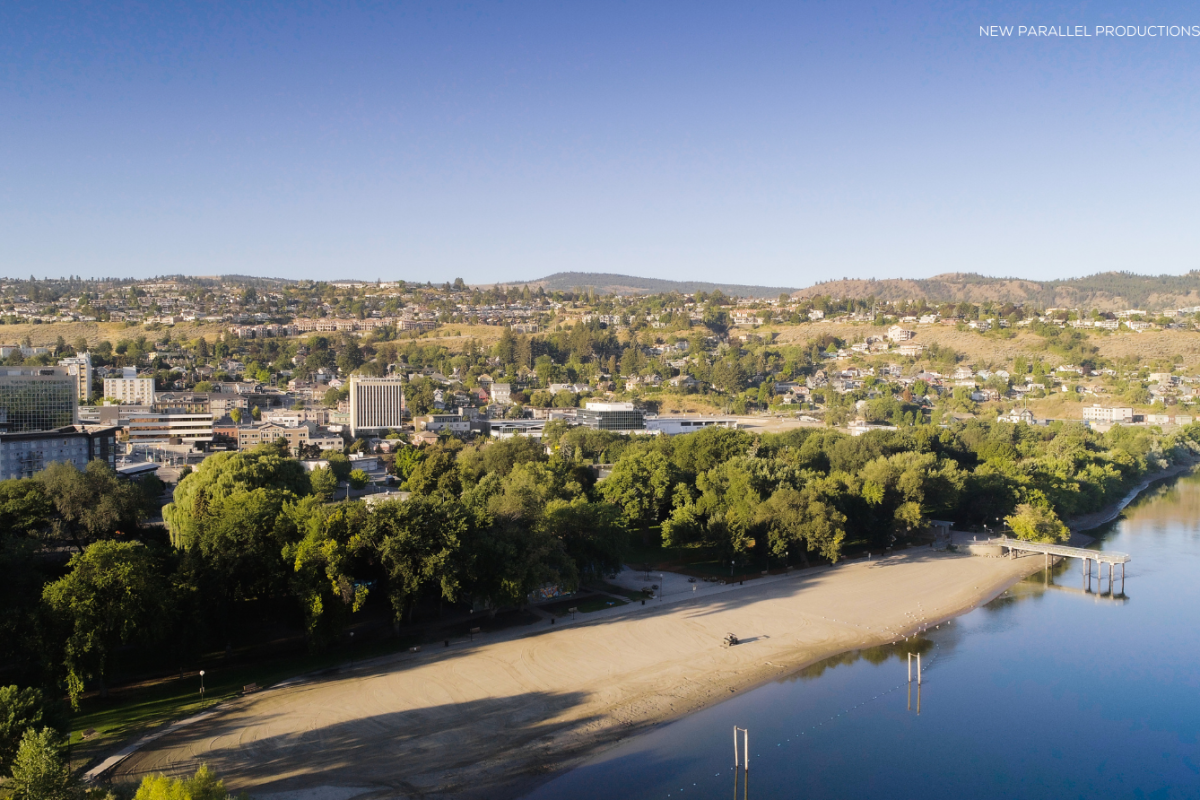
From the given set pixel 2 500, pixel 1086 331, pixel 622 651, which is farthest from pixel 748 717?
pixel 1086 331

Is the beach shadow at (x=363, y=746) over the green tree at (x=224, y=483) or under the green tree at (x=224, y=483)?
under

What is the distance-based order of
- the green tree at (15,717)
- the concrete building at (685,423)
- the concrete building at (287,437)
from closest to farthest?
1. the green tree at (15,717)
2. the concrete building at (287,437)
3. the concrete building at (685,423)

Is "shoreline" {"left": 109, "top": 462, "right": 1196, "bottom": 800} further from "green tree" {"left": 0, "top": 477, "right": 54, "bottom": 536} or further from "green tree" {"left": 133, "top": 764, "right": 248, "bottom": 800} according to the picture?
"green tree" {"left": 0, "top": 477, "right": 54, "bottom": 536}

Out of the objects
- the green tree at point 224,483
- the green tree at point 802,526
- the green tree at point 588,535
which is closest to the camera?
the green tree at point 588,535

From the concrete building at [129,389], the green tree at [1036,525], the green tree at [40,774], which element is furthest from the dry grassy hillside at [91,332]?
the green tree at [40,774]

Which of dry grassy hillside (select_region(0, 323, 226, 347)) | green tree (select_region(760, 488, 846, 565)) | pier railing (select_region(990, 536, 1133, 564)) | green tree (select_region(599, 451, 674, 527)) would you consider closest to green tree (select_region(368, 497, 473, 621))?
green tree (select_region(599, 451, 674, 527))

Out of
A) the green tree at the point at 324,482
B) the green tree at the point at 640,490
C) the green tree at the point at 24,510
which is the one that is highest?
the green tree at the point at 24,510

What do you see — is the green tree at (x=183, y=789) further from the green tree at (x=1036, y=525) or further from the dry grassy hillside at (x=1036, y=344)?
the dry grassy hillside at (x=1036, y=344)
